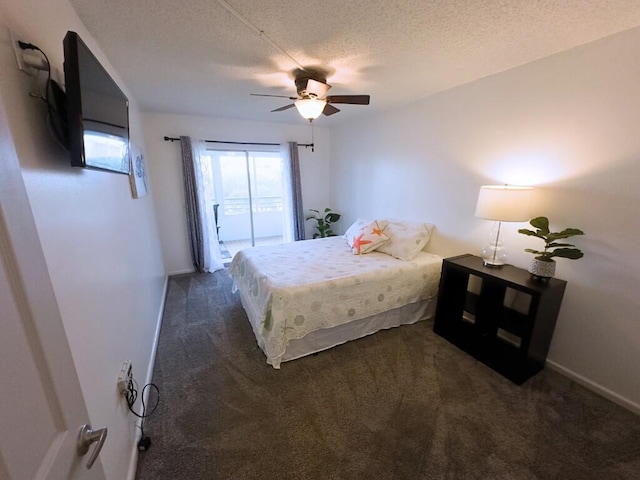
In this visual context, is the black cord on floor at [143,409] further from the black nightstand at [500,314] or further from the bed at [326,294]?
the black nightstand at [500,314]

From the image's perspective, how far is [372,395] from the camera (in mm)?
1912

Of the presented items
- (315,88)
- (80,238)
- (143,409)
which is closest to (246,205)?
(315,88)

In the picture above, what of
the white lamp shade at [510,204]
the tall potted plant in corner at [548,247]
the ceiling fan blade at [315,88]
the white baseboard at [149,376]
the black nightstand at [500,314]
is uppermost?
the ceiling fan blade at [315,88]

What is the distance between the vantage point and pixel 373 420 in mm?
1714

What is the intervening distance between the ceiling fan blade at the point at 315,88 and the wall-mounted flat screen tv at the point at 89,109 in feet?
4.42

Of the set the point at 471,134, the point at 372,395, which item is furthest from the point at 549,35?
the point at 372,395

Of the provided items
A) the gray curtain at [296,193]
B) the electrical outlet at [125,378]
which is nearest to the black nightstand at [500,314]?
the electrical outlet at [125,378]

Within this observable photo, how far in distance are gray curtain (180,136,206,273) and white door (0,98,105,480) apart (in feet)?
12.0

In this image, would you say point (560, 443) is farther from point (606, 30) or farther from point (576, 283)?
point (606, 30)

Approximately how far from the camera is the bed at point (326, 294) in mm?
2166

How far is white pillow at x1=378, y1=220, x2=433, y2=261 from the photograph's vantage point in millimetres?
2955

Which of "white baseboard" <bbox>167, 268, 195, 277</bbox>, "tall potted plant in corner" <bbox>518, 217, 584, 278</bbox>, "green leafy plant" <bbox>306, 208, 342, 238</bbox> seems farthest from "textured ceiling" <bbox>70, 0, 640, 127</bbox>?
"white baseboard" <bbox>167, 268, 195, 277</bbox>

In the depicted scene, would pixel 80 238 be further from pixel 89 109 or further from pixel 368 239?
pixel 368 239

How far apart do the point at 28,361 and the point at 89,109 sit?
904 millimetres
